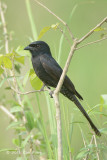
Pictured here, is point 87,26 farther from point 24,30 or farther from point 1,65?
point 1,65

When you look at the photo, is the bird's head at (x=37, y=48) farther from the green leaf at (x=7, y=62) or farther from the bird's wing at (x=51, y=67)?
the green leaf at (x=7, y=62)

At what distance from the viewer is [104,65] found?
5.23 meters

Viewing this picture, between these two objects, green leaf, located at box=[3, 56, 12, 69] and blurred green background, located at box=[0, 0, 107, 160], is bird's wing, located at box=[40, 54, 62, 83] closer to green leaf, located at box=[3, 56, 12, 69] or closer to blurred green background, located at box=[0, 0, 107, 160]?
green leaf, located at box=[3, 56, 12, 69]

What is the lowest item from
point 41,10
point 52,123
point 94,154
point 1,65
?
point 94,154

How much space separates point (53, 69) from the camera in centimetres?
267

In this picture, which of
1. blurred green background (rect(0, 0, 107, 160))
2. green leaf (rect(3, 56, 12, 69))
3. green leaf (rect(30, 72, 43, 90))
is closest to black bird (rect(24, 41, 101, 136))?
green leaf (rect(30, 72, 43, 90))

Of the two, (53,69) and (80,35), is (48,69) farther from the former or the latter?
(80,35)

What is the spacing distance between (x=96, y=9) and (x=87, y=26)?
0.32m

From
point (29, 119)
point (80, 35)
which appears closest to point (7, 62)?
point (29, 119)

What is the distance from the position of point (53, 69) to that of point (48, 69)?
0.20 ft

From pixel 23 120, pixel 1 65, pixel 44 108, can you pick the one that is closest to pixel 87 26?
pixel 44 108

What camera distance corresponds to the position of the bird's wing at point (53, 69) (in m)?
2.61

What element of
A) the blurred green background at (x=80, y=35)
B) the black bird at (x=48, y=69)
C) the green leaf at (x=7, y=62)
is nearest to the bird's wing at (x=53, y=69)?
the black bird at (x=48, y=69)

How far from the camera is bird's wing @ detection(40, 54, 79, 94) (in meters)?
2.61
